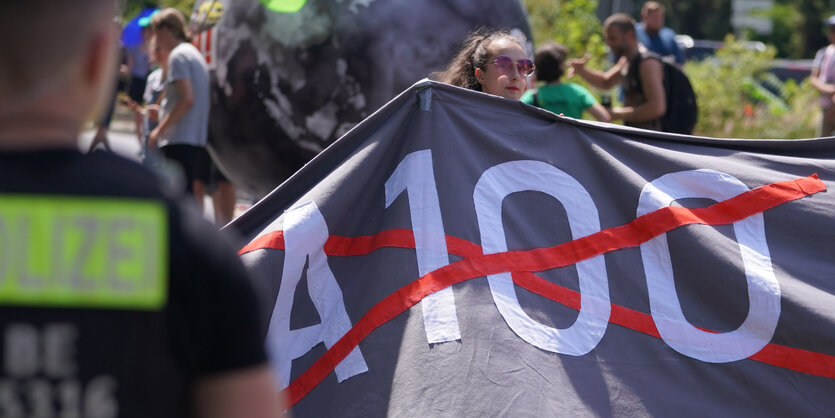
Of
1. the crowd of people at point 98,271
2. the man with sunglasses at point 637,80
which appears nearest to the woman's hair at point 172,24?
the man with sunglasses at point 637,80

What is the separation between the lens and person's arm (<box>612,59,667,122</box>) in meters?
5.68

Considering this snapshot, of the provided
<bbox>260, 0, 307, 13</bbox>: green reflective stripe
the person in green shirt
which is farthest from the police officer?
the person in green shirt

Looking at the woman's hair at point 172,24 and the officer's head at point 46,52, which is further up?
the officer's head at point 46,52

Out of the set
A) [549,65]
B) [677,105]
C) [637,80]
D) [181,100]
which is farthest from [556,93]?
[181,100]

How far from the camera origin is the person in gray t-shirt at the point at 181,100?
577 centimetres

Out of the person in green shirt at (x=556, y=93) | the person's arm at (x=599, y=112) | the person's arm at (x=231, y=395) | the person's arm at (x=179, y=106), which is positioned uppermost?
the person's arm at (x=231, y=395)

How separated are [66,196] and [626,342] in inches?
86.8

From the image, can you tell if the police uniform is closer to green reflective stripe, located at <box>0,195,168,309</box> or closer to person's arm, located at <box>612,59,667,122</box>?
green reflective stripe, located at <box>0,195,168,309</box>

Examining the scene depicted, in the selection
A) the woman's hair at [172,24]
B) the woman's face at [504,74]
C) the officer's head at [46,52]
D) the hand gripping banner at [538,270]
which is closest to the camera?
the officer's head at [46,52]

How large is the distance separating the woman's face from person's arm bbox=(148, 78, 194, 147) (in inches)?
97.1

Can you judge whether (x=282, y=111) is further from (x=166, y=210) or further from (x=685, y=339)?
(x=166, y=210)

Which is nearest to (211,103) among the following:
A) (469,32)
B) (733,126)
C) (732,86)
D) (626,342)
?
(469,32)

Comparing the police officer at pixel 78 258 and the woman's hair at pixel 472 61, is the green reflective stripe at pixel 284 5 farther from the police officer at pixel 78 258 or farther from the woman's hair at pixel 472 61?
the police officer at pixel 78 258

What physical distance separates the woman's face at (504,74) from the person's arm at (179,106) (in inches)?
97.1
